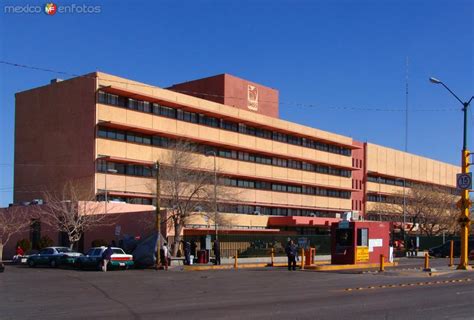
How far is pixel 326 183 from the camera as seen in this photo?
8506 cm

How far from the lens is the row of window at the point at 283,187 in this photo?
71.1m

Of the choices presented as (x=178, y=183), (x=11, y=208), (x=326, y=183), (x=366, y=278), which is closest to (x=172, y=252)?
(x=178, y=183)

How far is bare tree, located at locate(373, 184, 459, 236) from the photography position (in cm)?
8262

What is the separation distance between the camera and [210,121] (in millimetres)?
69000

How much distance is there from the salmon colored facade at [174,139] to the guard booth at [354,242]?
76.9ft

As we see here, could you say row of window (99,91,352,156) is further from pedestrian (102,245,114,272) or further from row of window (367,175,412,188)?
pedestrian (102,245,114,272)

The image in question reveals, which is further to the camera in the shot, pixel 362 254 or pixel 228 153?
pixel 228 153

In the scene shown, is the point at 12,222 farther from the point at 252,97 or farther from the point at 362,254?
the point at 252,97

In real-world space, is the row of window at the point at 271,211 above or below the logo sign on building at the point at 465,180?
below

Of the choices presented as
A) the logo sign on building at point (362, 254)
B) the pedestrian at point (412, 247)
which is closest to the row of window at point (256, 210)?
the pedestrian at point (412, 247)

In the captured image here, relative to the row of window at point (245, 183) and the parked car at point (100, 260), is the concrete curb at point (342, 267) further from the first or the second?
the row of window at point (245, 183)

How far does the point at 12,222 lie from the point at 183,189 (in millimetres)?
15567

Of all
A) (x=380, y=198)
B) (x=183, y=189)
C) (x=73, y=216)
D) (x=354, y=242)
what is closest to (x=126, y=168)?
(x=183, y=189)

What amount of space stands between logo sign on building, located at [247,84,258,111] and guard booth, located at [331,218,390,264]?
39.6m
